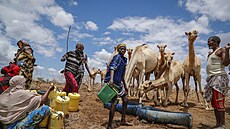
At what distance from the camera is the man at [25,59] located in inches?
252

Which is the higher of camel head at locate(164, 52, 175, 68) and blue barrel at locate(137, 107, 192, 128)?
camel head at locate(164, 52, 175, 68)

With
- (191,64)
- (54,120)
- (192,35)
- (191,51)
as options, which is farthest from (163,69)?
(54,120)

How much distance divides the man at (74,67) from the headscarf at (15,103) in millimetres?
2776

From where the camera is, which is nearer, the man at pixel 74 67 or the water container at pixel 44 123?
the water container at pixel 44 123

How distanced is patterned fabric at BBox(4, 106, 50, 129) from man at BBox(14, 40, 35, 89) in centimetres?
282

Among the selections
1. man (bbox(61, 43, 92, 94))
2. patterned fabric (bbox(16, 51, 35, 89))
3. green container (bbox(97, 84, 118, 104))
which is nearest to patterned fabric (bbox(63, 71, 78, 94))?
man (bbox(61, 43, 92, 94))

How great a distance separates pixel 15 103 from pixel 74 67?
3206mm

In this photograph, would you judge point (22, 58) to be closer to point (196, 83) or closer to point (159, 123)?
point (159, 123)

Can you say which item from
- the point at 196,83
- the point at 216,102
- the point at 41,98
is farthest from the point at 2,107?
the point at 196,83

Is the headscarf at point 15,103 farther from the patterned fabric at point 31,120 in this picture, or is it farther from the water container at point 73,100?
the water container at point 73,100

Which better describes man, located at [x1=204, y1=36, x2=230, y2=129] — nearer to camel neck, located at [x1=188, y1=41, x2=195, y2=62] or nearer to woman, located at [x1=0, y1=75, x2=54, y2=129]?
camel neck, located at [x1=188, y1=41, x2=195, y2=62]

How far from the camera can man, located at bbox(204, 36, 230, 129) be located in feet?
16.2

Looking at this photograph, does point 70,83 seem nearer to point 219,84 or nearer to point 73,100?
point 73,100

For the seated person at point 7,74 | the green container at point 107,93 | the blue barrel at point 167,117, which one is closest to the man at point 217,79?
the blue barrel at point 167,117
